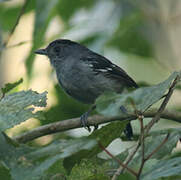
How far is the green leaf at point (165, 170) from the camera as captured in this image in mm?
1770

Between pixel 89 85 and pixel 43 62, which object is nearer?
pixel 89 85

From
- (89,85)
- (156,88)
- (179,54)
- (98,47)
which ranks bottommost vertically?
(179,54)

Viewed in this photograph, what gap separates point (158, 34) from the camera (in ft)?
26.0

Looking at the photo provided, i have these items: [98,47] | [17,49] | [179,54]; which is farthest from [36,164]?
[17,49]

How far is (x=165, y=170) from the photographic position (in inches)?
71.5

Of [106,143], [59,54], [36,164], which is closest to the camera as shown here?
[36,164]

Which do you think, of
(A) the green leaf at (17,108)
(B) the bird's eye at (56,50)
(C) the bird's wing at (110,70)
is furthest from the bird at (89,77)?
(A) the green leaf at (17,108)

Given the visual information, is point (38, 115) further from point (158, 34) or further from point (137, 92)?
point (158, 34)

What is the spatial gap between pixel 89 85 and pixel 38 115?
111 inches

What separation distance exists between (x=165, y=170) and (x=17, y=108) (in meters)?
0.74

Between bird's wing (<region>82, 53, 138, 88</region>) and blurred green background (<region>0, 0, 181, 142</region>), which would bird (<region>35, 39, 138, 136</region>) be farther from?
blurred green background (<region>0, 0, 181, 142</region>)

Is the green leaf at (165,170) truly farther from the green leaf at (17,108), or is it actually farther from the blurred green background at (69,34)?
the blurred green background at (69,34)

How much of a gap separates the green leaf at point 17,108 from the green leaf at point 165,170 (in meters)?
0.60

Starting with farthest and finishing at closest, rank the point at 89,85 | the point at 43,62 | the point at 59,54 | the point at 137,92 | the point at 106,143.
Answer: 1. the point at 43,62
2. the point at 59,54
3. the point at 89,85
4. the point at 106,143
5. the point at 137,92
